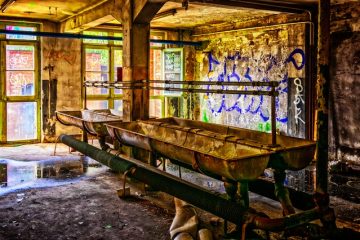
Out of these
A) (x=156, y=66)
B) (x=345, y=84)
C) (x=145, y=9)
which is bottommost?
(x=345, y=84)

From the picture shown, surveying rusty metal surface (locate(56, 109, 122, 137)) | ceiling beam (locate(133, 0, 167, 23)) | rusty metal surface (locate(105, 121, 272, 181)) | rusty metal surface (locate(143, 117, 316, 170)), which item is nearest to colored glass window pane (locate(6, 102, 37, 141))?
rusty metal surface (locate(56, 109, 122, 137))

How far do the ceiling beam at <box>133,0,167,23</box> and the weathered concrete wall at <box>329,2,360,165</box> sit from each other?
3.65 meters

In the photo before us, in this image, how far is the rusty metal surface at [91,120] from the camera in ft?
24.2

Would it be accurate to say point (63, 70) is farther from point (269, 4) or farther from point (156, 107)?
point (269, 4)

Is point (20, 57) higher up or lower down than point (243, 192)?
higher up

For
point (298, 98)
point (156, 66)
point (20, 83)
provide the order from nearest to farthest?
1. point (298, 98)
2. point (20, 83)
3. point (156, 66)

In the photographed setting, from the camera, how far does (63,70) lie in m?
10.8

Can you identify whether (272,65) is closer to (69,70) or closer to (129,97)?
(129,97)

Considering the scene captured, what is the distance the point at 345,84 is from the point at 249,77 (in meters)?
2.89

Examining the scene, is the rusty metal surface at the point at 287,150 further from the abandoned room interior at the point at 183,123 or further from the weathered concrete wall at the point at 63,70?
the weathered concrete wall at the point at 63,70

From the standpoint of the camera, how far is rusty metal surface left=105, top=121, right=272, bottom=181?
13.5ft

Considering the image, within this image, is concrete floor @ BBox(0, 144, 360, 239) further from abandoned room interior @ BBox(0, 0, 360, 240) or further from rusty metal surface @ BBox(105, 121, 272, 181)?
rusty metal surface @ BBox(105, 121, 272, 181)

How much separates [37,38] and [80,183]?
5.34 metres

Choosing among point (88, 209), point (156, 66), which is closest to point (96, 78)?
point (156, 66)
